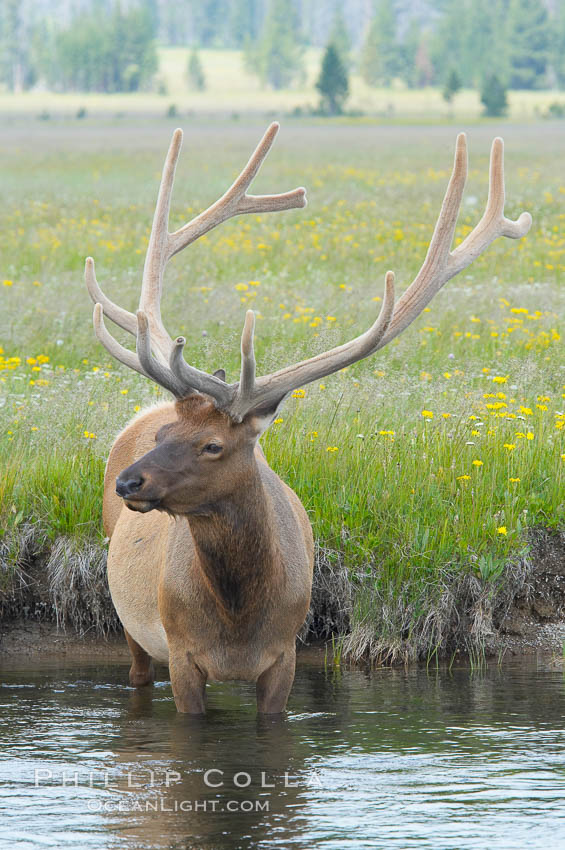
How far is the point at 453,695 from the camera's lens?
23.6ft

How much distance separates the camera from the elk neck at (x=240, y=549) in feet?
19.2

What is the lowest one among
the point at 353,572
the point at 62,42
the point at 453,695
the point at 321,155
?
the point at 453,695

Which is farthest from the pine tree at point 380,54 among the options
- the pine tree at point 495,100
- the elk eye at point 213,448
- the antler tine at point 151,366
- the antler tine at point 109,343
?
the elk eye at point 213,448

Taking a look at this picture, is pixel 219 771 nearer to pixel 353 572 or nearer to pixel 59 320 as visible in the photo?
pixel 353 572

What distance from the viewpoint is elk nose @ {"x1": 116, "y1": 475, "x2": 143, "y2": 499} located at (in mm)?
5395

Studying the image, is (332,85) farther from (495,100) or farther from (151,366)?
(151,366)

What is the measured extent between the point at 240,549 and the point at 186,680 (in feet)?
2.47

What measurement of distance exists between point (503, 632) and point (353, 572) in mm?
973

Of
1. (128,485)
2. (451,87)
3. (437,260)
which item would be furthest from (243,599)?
(451,87)

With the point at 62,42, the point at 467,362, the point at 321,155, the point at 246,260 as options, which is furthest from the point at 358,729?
the point at 62,42

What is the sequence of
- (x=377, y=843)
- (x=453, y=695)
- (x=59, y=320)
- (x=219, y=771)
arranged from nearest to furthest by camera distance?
(x=377, y=843)
(x=219, y=771)
(x=453, y=695)
(x=59, y=320)

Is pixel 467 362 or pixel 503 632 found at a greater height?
pixel 467 362

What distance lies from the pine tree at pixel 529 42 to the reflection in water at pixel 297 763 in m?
162

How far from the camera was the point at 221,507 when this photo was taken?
5.80 m
